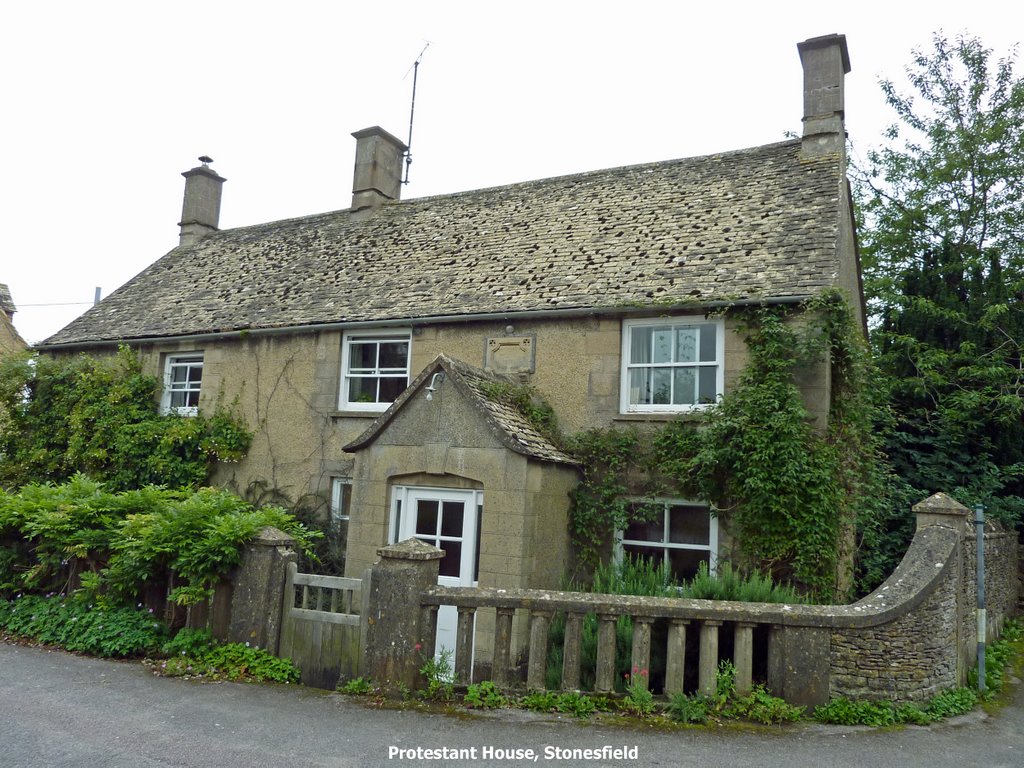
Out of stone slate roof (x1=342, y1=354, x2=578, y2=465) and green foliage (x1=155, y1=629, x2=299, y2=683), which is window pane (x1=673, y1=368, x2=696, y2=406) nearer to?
stone slate roof (x1=342, y1=354, x2=578, y2=465)

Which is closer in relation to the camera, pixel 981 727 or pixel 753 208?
pixel 981 727

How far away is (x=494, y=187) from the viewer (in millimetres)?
17391

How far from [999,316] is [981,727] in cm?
1204

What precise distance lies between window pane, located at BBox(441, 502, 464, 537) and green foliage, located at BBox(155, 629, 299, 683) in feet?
9.07

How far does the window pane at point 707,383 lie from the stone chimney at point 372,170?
406 inches

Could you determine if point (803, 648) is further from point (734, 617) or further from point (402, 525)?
point (402, 525)

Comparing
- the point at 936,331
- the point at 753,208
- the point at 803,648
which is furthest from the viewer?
the point at 936,331

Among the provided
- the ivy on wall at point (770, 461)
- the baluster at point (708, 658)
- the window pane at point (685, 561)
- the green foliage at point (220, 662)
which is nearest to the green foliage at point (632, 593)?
the baluster at point (708, 658)

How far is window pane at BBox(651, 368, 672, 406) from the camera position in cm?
1134

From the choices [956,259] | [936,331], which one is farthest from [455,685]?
→ [956,259]

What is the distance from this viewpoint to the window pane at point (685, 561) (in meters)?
10.8

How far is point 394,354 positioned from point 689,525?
602 cm

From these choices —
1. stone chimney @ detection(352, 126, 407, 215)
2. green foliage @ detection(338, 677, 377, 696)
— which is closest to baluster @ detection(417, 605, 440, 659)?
green foliage @ detection(338, 677, 377, 696)

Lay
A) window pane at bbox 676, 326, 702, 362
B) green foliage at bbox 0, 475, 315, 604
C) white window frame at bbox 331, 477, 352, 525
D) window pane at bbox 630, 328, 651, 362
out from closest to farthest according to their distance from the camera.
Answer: green foliage at bbox 0, 475, 315, 604 → window pane at bbox 676, 326, 702, 362 → window pane at bbox 630, 328, 651, 362 → white window frame at bbox 331, 477, 352, 525
